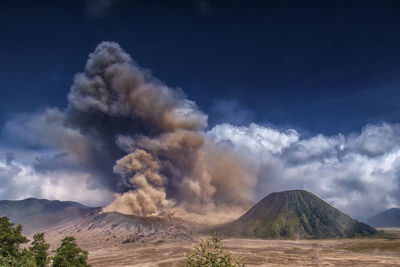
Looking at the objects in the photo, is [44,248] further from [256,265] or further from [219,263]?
[256,265]

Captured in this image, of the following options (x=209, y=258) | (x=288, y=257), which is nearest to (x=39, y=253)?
(x=209, y=258)

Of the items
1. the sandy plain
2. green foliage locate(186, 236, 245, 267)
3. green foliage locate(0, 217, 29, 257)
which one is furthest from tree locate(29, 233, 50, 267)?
the sandy plain

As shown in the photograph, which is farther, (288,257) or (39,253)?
(288,257)

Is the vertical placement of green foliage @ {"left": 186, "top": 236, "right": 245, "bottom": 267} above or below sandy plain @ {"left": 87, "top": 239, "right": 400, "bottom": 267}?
above

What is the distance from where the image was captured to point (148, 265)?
10056 centimetres

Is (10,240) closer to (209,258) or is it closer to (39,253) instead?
(39,253)

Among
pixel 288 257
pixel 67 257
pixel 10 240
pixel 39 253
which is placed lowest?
pixel 288 257

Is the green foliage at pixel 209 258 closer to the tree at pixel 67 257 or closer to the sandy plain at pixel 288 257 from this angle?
the tree at pixel 67 257

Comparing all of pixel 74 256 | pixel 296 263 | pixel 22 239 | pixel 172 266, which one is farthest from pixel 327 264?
pixel 22 239

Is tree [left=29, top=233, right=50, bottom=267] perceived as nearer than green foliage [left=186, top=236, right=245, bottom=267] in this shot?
No

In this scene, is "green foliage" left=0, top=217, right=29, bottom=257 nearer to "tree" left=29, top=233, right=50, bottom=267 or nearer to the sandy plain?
"tree" left=29, top=233, right=50, bottom=267

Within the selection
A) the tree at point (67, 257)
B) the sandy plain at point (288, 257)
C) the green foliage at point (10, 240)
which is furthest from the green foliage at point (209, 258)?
the sandy plain at point (288, 257)

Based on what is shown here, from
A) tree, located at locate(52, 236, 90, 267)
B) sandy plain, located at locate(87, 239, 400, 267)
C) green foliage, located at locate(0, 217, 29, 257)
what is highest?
green foliage, located at locate(0, 217, 29, 257)

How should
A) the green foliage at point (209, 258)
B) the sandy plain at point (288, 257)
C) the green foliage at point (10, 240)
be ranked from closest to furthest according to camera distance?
1. the green foliage at point (209, 258)
2. the green foliage at point (10, 240)
3. the sandy plain at point (288, 257)
